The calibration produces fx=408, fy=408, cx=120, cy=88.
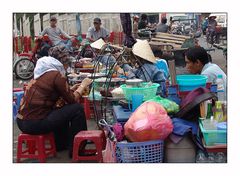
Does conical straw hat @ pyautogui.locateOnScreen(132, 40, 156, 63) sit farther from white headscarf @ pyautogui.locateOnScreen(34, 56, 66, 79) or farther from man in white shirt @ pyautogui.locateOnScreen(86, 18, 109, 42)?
man in white shirt @ pyautogui.locateOnScreen(86, 18, 109, 42)

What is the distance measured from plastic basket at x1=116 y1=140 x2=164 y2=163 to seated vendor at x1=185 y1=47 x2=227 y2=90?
4.21ft

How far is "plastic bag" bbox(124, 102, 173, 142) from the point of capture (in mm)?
3525

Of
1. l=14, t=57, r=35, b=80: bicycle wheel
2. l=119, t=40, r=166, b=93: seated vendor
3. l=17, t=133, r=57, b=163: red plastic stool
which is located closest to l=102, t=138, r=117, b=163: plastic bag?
l=17, t=133, r=57, b=163: red plastic stool

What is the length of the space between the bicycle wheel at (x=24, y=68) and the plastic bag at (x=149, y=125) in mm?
6786

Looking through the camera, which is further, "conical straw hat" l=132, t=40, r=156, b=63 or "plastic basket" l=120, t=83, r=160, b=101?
"conical straw hat" l=132, t=40, r=156, b=63

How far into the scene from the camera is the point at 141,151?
3.57 meters

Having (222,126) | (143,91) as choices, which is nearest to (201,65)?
(143,91)

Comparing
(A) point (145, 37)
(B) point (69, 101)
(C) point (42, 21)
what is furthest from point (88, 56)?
(B) point (69, 101)

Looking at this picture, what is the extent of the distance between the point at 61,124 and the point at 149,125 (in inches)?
47.8

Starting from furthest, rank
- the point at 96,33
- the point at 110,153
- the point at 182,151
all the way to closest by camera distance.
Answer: the point at 96,33, the point at 110,153, the point at 182,151

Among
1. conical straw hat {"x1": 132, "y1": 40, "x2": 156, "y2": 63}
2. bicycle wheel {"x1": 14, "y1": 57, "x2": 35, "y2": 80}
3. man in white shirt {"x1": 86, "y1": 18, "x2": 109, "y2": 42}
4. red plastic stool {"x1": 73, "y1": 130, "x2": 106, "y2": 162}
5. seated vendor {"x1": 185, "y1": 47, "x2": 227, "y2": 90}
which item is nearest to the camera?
red plastic stool {"x1": 73, "y1": 130, "x2": 106, "y2": 162}

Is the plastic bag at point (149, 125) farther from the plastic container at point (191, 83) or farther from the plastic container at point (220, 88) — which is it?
the plastic container at point (220, 88)

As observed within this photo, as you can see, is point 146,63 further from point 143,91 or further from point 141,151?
point 141,151

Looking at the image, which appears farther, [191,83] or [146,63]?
[146,63]
